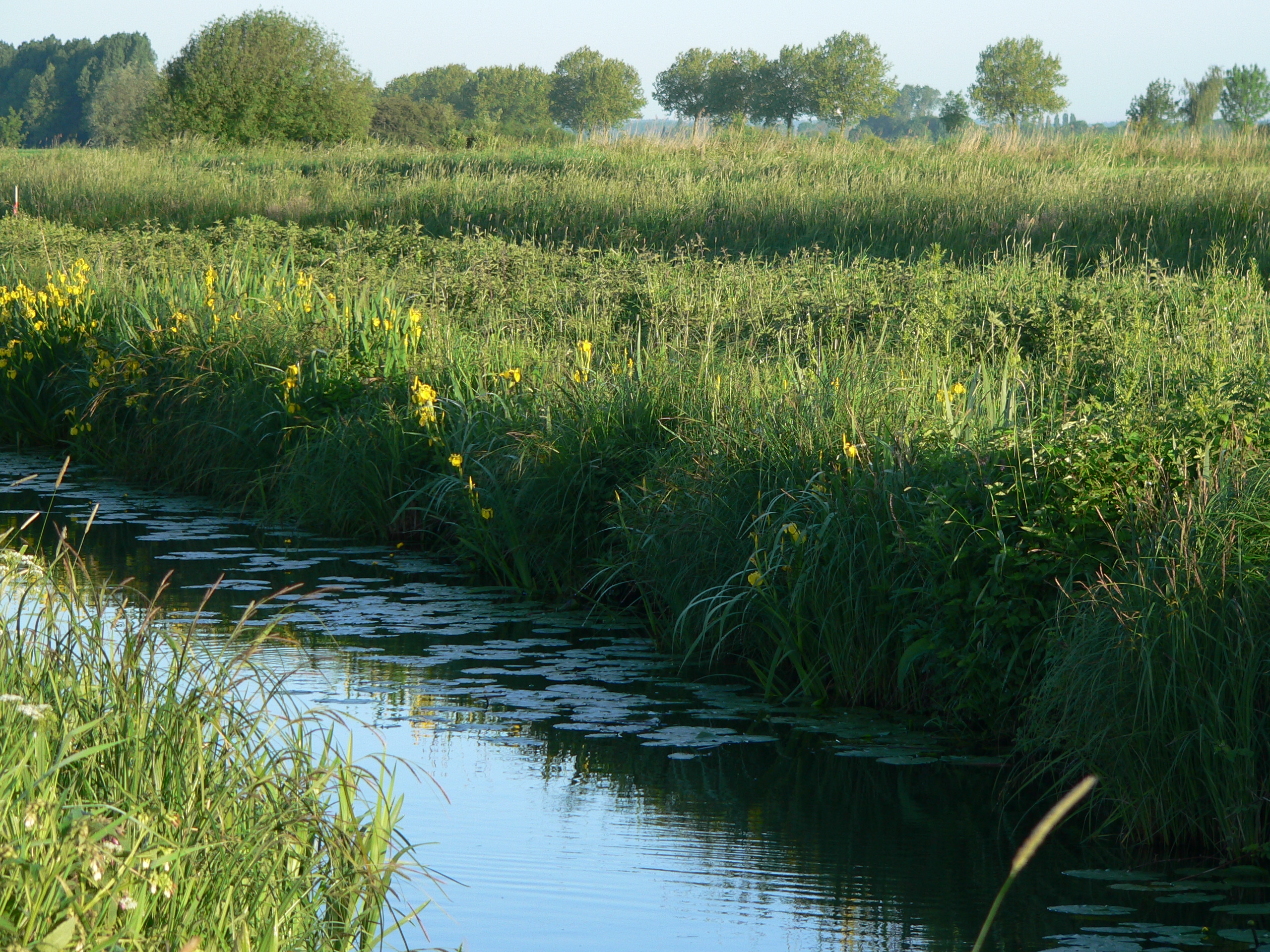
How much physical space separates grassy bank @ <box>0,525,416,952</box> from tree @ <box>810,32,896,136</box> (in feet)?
282

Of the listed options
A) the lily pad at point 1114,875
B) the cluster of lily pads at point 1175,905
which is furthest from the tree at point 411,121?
the cluster of lily pads at point 1175,905

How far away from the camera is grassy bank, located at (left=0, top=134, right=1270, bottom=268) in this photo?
15.1 meters

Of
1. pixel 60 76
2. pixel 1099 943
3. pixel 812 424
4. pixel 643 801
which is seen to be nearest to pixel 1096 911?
pixel 1099 943

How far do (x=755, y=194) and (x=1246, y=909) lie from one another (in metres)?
14.9

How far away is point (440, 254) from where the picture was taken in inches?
548

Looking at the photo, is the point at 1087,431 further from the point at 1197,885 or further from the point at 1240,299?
the point at 1240,299

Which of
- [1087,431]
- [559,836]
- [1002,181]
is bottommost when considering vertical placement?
[559,836]

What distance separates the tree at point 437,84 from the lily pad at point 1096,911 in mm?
134043

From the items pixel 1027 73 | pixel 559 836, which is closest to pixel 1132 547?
pixel 559 836

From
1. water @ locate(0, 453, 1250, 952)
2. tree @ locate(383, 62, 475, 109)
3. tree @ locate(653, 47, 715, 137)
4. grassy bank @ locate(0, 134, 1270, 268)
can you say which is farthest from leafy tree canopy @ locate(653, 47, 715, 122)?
water @ locate(0, 453, 1250, 952)

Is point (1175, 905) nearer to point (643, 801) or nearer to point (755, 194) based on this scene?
point (643, 801)

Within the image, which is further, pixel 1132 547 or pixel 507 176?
pixel 507 176

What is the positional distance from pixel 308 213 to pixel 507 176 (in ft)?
10.9

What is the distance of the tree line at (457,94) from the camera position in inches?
1708
